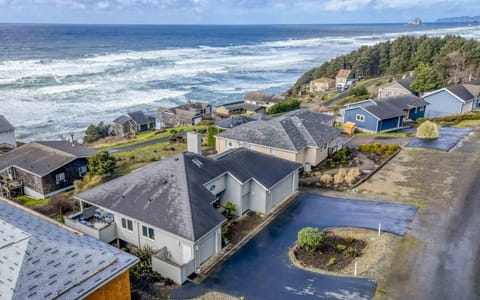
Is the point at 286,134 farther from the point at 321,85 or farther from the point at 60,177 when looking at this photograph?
the point at 321,85

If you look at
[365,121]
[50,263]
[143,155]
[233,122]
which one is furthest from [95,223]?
[365,121]

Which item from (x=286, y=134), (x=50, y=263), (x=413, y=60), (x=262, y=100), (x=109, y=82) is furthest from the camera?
(x=109, y=82)

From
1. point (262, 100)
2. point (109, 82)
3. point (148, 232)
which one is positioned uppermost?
point (148, 232)

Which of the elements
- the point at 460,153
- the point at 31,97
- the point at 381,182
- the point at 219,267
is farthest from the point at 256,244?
the point at 31,97

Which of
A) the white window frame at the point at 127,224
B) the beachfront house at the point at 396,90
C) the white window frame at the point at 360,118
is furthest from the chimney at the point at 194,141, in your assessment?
the beachfront house at the point at 396,90

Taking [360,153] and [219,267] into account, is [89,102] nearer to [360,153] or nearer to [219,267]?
[360,153]

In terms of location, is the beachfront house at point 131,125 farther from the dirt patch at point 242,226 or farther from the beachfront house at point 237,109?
the dirt patch at point 242,226

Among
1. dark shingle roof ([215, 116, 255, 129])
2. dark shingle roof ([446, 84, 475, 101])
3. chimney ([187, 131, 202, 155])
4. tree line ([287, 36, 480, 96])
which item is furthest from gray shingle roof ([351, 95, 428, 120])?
chimney ([187, 131, 202, 155])

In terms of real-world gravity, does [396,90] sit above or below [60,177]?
above
